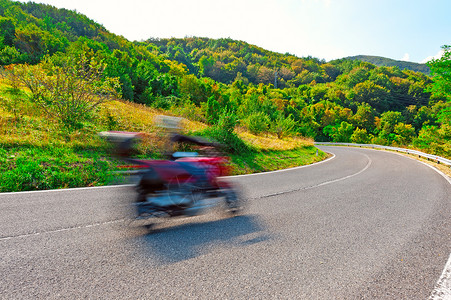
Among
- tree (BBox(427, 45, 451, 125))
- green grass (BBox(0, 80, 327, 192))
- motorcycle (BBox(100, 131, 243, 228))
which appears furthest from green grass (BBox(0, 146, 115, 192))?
tree (BBox(427, 45, 451, 125))

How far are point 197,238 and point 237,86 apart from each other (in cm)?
9834

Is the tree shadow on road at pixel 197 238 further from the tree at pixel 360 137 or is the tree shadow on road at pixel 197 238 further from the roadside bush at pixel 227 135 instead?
the tree at pixel 360 137

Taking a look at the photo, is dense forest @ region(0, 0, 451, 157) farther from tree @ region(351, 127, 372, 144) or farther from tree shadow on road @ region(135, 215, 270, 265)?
tree shadow on road @ region(135, 215, 270, 265)

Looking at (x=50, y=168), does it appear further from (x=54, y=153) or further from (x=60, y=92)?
(x=60, y=92)

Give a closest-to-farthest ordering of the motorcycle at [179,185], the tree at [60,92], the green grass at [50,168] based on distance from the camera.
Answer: the motorcycle at [179,185] → the green grass at [50,168] → the tree at [60,92]

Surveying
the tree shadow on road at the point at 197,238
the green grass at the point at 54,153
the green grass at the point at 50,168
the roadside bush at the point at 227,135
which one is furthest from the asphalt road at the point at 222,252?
the roadside bush at the point at 227,135

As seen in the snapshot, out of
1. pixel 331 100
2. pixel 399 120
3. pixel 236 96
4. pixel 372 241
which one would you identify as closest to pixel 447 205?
pixel 372 241

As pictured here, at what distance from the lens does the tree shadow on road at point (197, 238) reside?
306cm

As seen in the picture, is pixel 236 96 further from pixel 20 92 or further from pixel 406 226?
pixel 406 226

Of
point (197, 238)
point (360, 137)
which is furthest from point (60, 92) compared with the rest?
point (360, 137)

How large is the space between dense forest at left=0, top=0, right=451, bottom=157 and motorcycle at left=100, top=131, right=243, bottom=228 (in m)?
7.61

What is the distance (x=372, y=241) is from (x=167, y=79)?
4242cm

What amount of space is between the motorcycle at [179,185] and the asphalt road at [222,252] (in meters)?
0.36

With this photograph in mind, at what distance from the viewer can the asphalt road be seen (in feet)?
7.77
